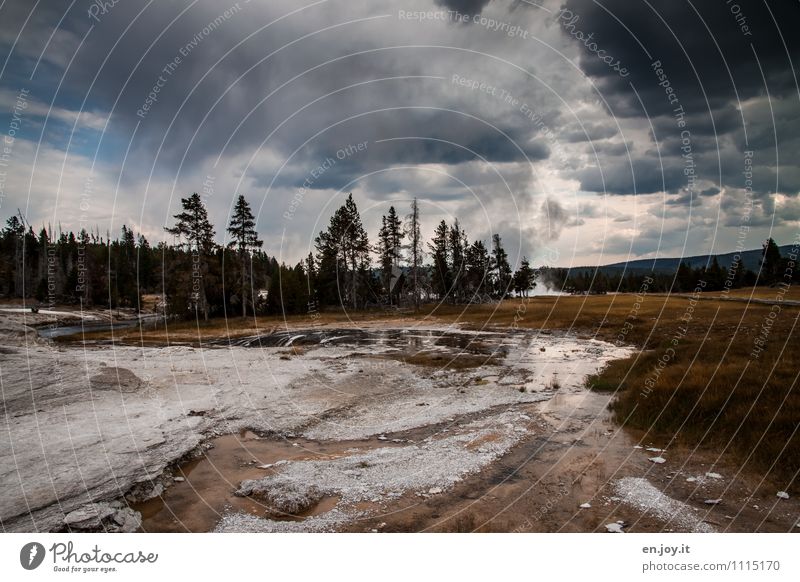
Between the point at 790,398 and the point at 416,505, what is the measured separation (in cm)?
917

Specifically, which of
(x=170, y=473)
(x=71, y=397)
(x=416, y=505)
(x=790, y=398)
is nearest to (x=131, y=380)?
(x=71, y=397)

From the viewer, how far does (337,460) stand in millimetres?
10289

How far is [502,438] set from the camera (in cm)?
1147

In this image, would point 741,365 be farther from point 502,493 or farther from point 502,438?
point 502,493

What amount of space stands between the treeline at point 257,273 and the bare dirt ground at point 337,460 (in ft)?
138

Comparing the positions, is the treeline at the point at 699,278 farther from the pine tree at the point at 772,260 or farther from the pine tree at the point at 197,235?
the pine tree at the point at 197,235
